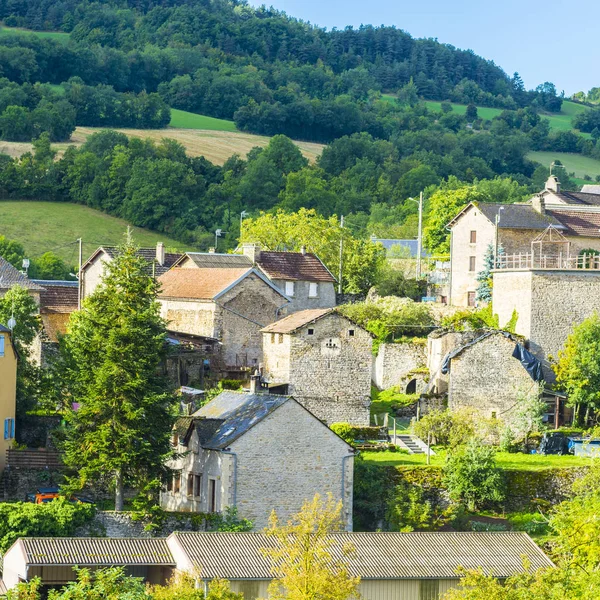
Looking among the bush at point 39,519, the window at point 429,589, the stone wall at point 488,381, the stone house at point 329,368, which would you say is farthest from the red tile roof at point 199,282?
the window at point 429,589

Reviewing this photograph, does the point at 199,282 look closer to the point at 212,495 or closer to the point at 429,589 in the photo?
the point at 212,495

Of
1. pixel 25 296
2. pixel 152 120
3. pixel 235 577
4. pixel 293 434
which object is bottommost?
pixel 235 577

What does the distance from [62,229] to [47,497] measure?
225 feet

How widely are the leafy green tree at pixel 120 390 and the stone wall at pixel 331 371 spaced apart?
29.8ft

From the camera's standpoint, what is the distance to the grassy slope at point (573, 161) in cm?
16400

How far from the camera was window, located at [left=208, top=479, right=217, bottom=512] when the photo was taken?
47406 millimetres

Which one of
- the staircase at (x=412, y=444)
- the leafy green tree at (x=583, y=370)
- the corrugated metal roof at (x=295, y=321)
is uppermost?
the corrugated metal roof at (x=295, y=321)

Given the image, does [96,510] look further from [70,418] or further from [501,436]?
[501,436]

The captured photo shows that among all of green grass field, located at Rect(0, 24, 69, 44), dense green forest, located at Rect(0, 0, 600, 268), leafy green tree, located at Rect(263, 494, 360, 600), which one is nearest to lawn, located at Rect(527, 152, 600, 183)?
dense green forest, located at Rect(0, 0, 600, 268)

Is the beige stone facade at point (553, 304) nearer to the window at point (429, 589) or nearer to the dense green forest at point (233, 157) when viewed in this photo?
the window at point (429, 589)

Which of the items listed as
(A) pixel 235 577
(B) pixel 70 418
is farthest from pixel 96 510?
(A) pixel 235 577

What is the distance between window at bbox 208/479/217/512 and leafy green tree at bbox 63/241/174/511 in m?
1.73

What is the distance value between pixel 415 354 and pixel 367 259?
1798cm

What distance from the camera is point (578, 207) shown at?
249 feet
